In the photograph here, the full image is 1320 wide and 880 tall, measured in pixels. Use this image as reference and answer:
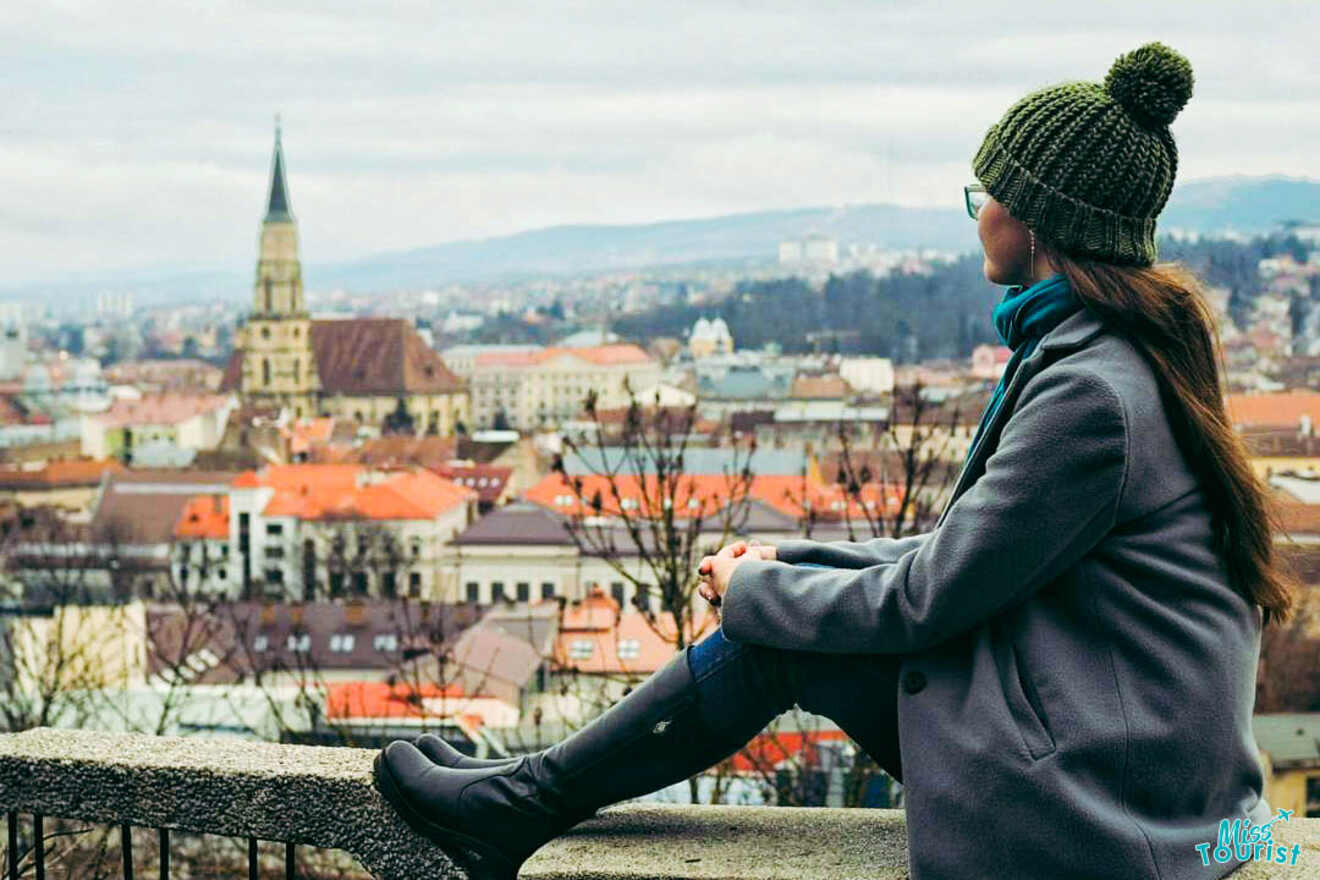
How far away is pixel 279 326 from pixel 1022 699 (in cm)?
6791

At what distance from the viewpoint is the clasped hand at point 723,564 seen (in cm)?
176

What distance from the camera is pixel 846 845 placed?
1741 mm

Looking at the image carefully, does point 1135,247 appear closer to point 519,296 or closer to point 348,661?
point 348,661

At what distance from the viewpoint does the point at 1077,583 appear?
1530mm

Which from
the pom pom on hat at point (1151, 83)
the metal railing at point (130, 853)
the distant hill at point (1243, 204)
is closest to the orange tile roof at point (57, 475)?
the metal railing at point (130, 853)

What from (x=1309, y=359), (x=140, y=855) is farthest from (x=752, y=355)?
(x=140, y=855)

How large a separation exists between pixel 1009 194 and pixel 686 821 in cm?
68

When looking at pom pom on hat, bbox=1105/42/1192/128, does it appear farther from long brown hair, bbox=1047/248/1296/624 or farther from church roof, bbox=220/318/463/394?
church roof, bbox=220/318/463/394

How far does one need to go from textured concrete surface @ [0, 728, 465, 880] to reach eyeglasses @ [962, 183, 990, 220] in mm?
785

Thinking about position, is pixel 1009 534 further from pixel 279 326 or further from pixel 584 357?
pixel 584 357

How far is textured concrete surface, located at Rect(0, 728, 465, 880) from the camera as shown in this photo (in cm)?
181

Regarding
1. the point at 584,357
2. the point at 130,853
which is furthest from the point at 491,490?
the point at 584,357

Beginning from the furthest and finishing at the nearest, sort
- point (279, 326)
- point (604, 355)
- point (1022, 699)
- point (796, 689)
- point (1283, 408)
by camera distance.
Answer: point (604, 355), point (279, 326), point (1283, 408), point (796, 689), point (1022, 699)

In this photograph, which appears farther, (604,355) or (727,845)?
(604,355)
